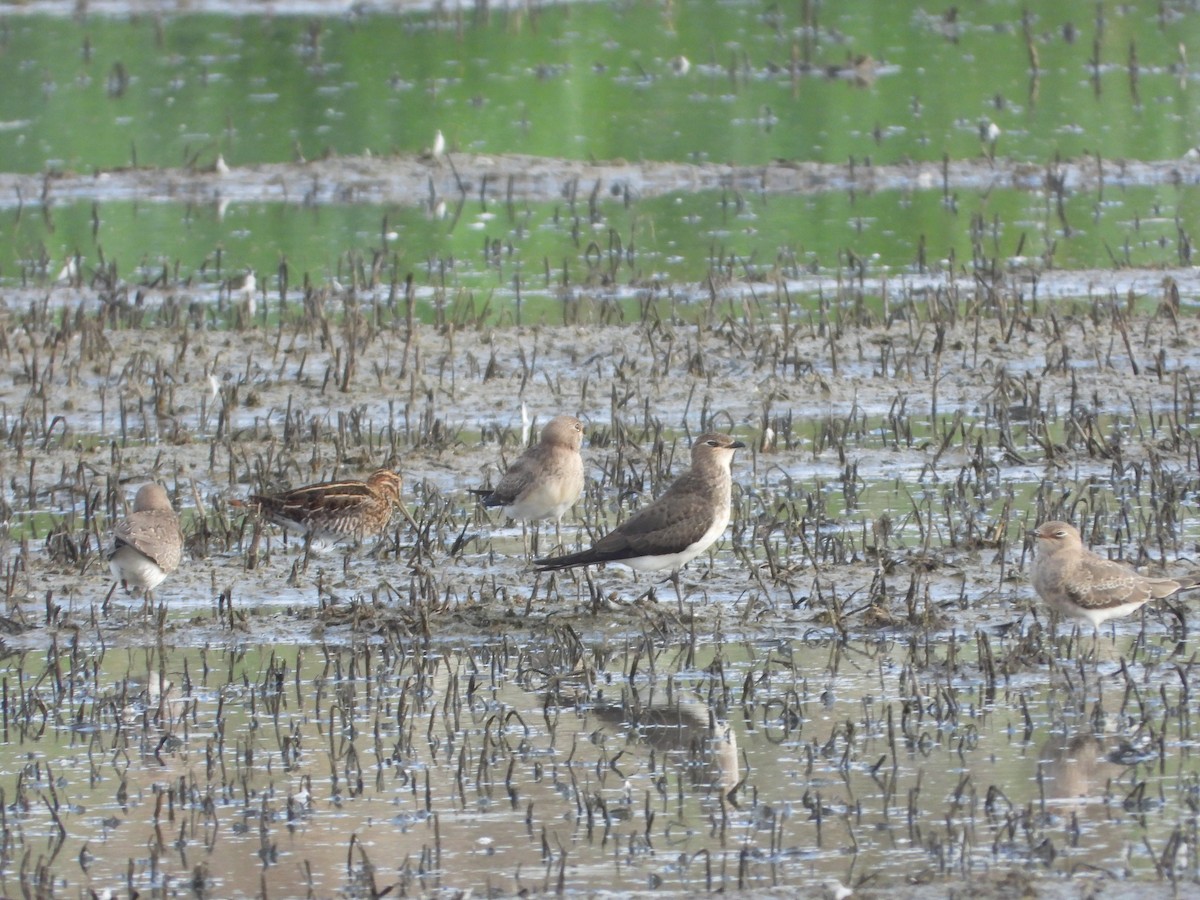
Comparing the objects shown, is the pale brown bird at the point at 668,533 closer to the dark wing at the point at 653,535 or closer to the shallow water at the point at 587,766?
the dark wing at the point at 653,535

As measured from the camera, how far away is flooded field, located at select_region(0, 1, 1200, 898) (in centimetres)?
657

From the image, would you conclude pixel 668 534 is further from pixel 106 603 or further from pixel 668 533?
pixel 106 603

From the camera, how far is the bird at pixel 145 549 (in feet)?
29.1

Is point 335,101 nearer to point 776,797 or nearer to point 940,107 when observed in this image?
point 940,107

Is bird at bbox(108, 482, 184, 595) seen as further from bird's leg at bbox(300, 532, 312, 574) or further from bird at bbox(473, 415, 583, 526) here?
bird at bbox(473, 415, 583, 526)

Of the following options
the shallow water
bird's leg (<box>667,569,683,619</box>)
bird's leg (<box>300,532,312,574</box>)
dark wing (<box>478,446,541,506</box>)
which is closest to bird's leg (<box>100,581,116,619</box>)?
the shallow water

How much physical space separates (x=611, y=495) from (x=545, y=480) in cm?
99

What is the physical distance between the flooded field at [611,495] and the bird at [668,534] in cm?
21

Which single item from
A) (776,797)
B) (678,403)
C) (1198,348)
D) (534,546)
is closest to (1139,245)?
(1198,348)

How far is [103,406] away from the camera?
42.4ft

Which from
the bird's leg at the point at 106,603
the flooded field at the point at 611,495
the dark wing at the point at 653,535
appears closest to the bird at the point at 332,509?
the flooded field at the point at 611,495

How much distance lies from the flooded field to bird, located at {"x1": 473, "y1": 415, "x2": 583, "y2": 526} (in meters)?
0.19

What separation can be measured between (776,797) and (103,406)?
Answer: 23.8 feet

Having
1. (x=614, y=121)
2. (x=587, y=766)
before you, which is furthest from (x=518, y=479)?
(x=614, y=121)
